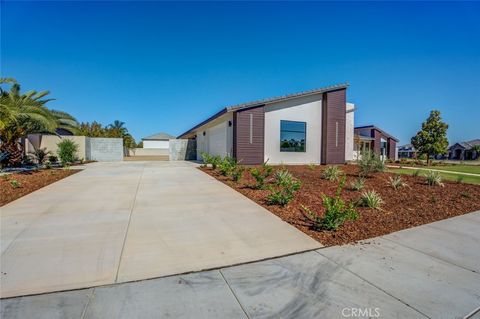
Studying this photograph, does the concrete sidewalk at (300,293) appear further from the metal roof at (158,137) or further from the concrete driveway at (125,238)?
the metal roof at (158,137)

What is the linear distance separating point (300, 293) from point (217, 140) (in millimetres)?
15639

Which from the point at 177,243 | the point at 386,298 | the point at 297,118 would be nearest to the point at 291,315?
the point at 386,298

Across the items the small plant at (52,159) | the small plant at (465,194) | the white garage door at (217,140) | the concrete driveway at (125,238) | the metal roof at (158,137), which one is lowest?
the concrete driveway at (125,238)

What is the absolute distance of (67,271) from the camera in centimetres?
285

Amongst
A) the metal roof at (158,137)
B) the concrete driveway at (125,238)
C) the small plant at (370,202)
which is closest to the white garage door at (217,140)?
the concrete driveway at (125,238)

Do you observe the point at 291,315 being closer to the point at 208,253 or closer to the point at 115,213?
the point at 208,253

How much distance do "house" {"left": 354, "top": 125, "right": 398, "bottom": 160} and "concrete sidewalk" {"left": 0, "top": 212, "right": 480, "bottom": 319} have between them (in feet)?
87.8

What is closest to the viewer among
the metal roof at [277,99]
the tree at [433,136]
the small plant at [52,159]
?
the metal roof at [277,99]

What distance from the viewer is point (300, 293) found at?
252cm

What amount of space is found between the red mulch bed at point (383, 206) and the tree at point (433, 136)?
2167 cm

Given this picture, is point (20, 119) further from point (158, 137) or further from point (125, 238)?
point (158, 137)

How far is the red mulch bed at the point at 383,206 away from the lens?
4339mm

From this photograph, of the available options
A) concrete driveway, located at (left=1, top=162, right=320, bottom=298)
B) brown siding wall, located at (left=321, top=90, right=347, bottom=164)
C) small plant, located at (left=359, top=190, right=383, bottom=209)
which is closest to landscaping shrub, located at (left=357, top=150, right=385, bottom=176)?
small plant, located at (left=359, top=190, right=383, bottom=209)

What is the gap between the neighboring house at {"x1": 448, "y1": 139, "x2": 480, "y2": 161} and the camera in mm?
51688
